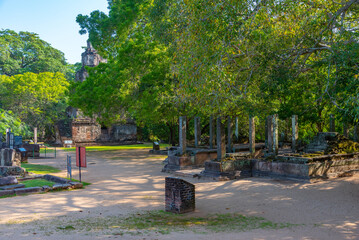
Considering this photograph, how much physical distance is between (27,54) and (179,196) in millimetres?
54623

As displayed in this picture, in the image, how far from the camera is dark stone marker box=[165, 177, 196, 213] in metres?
8.51

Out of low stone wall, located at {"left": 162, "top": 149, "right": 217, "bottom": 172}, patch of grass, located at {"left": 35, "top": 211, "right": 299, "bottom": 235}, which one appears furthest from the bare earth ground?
low stone wall, located at {"left": 162, "top": 149, "right": 217, "bottom": 172}

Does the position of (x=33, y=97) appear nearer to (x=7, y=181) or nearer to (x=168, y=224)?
(x=7, y=181)

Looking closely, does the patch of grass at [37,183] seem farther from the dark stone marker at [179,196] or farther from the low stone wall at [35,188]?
the dark stone marker at [179,196]

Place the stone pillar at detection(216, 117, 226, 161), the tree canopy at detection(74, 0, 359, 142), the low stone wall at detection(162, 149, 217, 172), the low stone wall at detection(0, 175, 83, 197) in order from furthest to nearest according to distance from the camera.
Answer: the low stone wall at detection(162, 149, 217, 172) < the stone pillar at detection(216, 117, 226, 161) < the low stone wall at detection(0, 175, 83, 197) < the tree canopy at detection(74, 0, 359, 142)

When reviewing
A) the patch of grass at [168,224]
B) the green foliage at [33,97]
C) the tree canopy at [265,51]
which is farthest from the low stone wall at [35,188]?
the green foliage at [33,97]

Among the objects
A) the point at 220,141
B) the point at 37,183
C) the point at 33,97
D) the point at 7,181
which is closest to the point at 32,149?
the point at 37,183

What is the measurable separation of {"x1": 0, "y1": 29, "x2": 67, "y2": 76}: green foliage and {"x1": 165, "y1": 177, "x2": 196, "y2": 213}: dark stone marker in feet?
167

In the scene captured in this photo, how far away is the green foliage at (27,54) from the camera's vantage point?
52.1m

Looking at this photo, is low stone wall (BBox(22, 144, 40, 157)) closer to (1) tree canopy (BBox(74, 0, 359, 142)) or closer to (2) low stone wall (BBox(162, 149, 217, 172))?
(2) low stone wall (BBox(162, 149, 217, 172))

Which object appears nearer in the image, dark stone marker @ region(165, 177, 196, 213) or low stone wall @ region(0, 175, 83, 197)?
dark stone marker @ region(165, 177, 196, 213)

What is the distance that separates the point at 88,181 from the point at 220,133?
21.4 feet

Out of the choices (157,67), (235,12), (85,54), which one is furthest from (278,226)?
(85,54)

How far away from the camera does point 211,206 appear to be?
9398 millimetres
